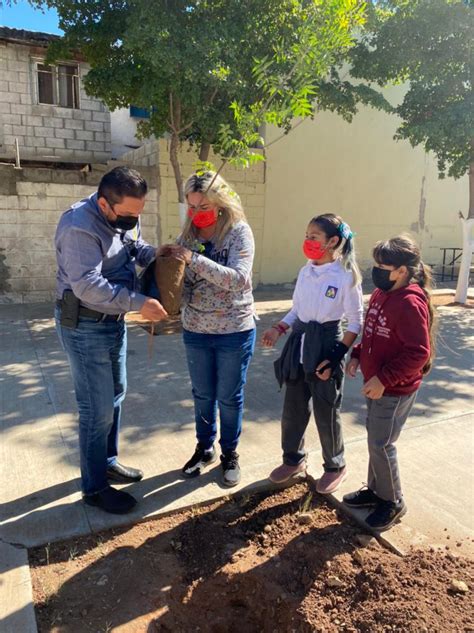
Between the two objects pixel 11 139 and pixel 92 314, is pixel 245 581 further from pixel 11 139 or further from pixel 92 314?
pixel 11 139

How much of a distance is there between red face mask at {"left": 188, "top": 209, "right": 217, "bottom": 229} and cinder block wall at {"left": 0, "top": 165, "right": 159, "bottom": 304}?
6534 millimetres

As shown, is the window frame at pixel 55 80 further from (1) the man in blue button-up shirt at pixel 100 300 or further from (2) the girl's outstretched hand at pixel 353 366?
(2) the girl's outstretched hand at pixel 353 366

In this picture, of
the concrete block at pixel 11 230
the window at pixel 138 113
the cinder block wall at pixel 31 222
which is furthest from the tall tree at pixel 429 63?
the concrete block at pixel 11 230

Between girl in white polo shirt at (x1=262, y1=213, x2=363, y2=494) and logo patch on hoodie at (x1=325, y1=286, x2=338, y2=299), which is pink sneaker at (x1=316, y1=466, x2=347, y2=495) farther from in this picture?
logo patch on hoodie at (x1=325, y1=286, x2=338, y2=299)

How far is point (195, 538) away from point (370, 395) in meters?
1.15

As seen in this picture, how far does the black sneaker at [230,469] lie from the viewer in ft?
9.49

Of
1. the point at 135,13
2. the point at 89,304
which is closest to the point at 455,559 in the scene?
the point at 89,304

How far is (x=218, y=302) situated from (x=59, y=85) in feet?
40.3

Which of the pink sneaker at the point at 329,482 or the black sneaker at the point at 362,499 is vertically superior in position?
the pink sneaker at the point at 329,482

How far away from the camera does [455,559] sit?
2268mm

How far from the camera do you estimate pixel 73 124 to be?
1267 cm

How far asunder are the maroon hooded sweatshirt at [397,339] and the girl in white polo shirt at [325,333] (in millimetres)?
167

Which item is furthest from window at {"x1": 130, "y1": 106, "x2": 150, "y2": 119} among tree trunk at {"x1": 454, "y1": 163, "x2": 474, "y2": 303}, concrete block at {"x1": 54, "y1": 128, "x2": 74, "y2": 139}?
tree trunk at {"x1": 454, "y1": 163, "x2": 474, "y2": 303}

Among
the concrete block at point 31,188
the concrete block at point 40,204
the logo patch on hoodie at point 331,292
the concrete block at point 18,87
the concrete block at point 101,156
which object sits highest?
the concrete block at point 18,87
